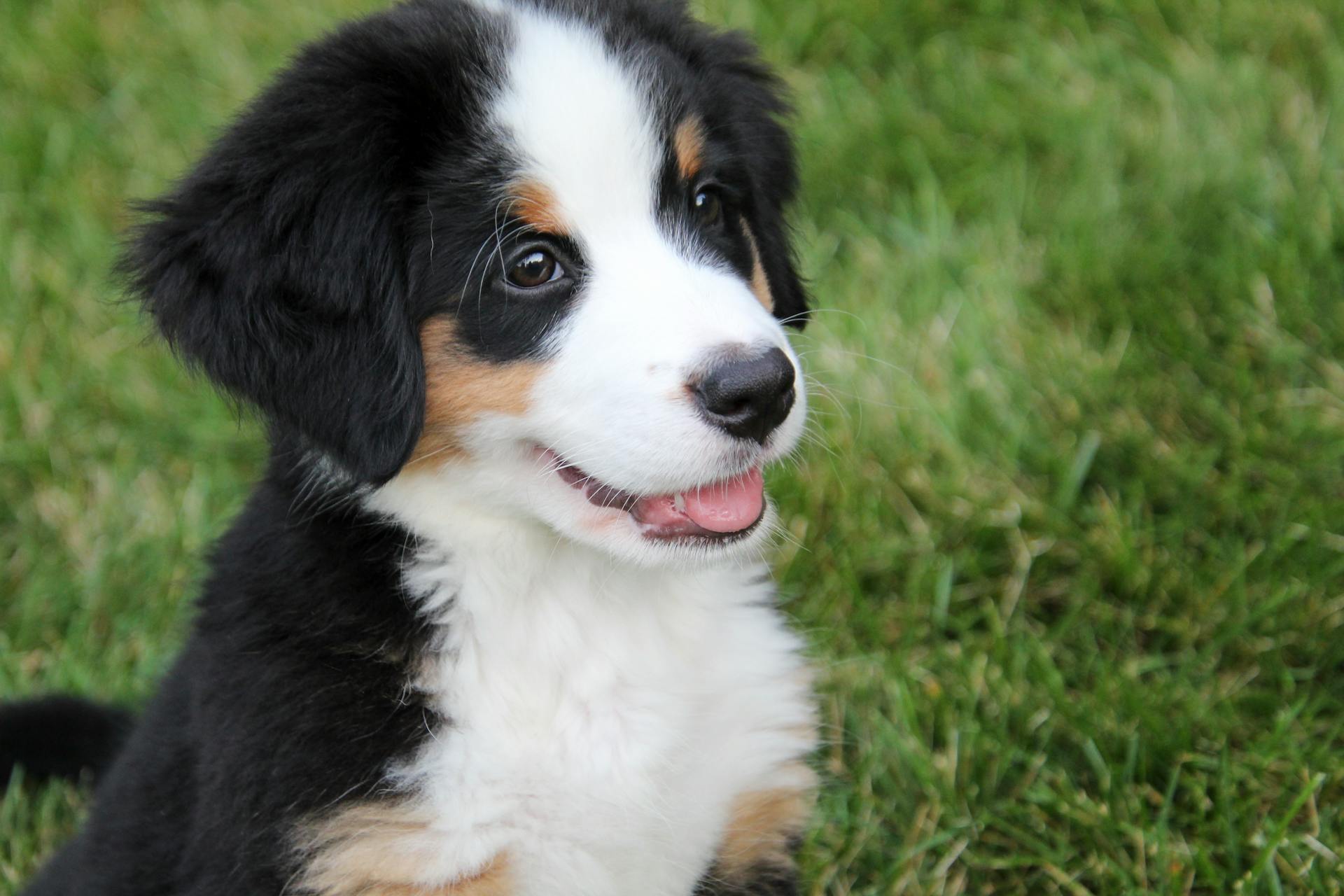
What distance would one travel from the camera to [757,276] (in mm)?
2805

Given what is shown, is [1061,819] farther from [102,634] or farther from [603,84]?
[102,634]

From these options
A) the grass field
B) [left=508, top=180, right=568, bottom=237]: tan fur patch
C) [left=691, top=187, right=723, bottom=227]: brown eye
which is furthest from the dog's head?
the grass field

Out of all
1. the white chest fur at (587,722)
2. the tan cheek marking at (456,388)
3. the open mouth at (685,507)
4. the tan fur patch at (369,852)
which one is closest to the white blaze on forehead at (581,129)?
the tan cheek marking at (456,388)

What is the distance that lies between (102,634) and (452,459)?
Result: 1.72 metres

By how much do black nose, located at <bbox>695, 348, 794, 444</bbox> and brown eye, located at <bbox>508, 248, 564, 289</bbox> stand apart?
1.17 ft

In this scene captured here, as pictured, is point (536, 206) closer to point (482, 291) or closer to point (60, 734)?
point (482, 291)

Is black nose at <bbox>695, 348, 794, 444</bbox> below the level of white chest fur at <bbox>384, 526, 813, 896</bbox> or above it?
above

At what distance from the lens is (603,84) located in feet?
7.67

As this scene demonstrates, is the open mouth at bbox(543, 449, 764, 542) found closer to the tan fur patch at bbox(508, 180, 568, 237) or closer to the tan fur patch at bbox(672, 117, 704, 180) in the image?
the tan fur patch at bbox(508, 180, 568, 237)

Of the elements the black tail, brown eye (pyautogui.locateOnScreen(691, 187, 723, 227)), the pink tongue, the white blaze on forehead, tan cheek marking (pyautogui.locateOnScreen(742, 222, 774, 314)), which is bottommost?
the black tail

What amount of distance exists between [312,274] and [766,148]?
3.39ft

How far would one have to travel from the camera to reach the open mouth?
237 cm

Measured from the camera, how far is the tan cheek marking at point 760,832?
254 centimetres

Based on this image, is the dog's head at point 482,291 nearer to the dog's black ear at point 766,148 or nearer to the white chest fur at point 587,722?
the white chest fur at point 587,722
